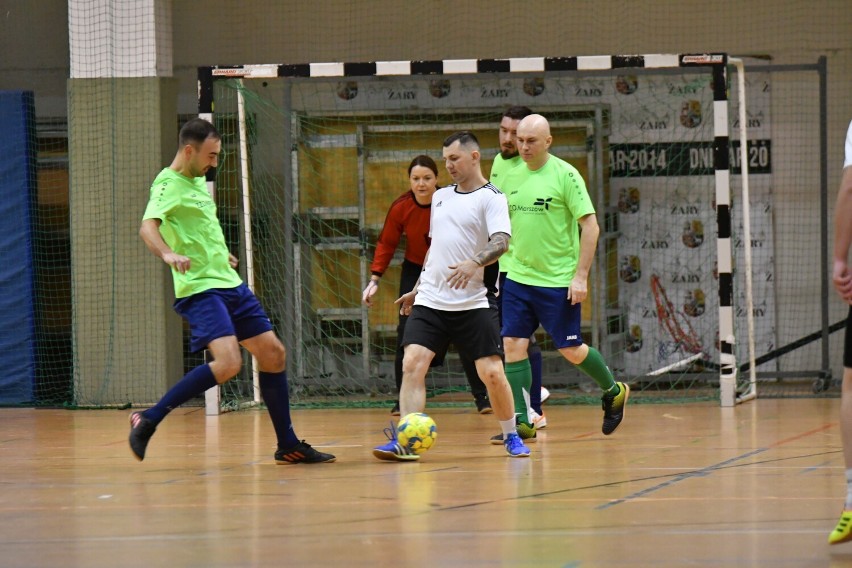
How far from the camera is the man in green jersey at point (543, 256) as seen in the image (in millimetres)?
7941

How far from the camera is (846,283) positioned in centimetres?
450

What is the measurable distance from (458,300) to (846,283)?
2794 mm

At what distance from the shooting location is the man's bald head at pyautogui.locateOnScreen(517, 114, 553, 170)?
7.80m

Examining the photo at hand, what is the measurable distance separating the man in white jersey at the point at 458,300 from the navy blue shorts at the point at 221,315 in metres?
0.91

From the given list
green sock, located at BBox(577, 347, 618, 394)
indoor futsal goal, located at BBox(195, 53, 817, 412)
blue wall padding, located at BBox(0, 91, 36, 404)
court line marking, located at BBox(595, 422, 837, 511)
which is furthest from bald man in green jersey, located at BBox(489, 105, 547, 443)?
blue wall padding, located at BBox(0, 91, 36, 404)

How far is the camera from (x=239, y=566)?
13.9 ft

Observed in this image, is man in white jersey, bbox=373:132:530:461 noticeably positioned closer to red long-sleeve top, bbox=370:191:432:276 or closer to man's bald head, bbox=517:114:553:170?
man's bald head, bbox=517:114:553:170

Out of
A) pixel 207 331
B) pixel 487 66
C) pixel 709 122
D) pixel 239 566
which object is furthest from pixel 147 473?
pixel 709 122

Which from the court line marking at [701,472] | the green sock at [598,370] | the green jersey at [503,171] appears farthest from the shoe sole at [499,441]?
the court line marking at [701,472]

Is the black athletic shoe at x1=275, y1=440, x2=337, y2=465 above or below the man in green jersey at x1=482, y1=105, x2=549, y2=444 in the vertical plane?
below

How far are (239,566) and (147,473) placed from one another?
9.09 ft

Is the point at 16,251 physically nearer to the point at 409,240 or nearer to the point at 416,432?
the point at 409,240

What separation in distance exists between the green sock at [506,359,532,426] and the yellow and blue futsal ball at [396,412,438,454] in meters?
1.19

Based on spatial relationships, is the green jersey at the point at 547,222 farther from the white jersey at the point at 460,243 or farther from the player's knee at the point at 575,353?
the white jersey at the point at 460,243
